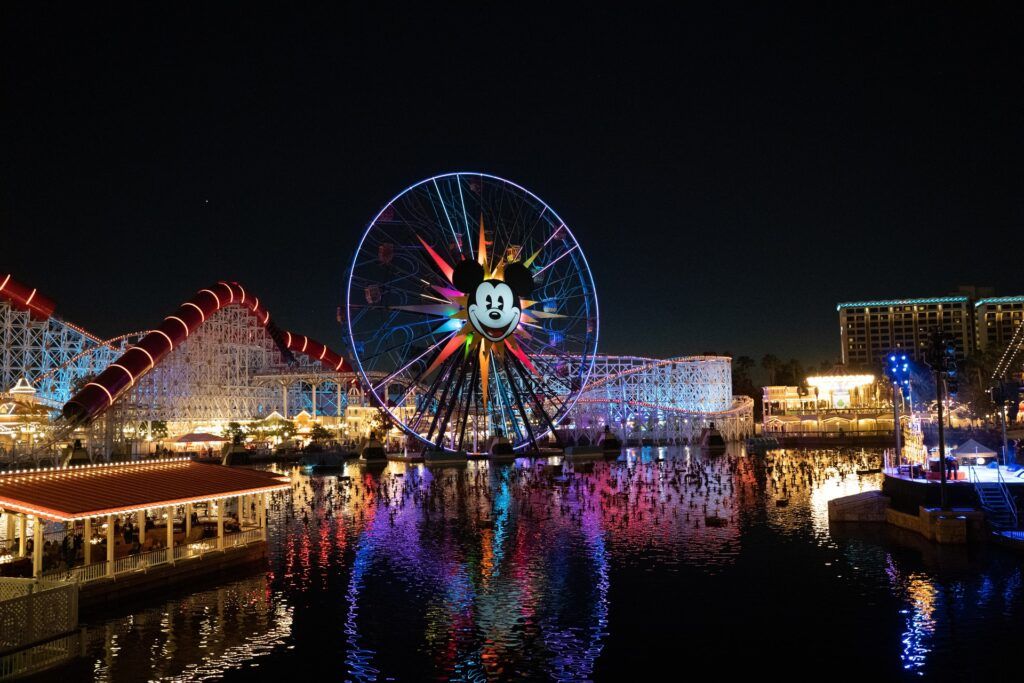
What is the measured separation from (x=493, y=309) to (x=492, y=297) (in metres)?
0.94

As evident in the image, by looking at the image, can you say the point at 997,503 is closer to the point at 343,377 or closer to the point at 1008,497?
the point at 1008,497

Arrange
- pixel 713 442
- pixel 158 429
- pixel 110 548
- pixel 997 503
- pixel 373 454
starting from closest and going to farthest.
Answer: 1. pixel 110 548
2. pixel 997 503
3. pixel 373 454
4. pixel 158 429
5. pixel 713 442

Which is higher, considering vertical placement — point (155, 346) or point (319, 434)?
point (155, 346)

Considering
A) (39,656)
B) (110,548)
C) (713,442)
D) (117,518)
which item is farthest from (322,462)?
(39,656)

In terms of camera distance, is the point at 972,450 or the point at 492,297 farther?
the point at 492,297

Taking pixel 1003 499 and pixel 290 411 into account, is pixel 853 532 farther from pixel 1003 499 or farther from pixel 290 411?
pixel 290 411

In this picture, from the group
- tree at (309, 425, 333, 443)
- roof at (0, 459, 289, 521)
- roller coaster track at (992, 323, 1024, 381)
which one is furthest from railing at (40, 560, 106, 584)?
tree at (309, 425, 333, 443)

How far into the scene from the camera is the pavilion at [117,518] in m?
23.8

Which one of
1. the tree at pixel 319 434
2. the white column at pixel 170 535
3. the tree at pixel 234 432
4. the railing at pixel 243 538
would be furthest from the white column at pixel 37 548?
the tree at pixel 319 434

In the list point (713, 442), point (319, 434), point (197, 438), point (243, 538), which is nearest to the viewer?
point (243, 538)

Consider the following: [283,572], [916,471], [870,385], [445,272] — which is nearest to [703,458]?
[445,272]

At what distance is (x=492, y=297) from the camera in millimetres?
72625

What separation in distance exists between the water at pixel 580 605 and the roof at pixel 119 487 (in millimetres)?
2776

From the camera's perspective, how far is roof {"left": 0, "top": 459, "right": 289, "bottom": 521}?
2336 centimetres
